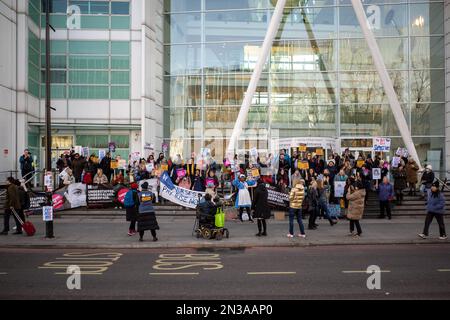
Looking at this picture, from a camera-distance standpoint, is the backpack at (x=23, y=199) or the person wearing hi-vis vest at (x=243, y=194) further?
the person wearing hi-vis vest at (x=243, y=194)

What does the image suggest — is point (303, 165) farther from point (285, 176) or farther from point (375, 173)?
point (375, 173)

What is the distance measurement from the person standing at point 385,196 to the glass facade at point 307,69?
33.6ft

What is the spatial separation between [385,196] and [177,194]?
28.0 ft

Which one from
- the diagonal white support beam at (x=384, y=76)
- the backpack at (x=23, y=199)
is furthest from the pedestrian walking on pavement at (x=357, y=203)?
the diagonal white support beam at (x=384, y=76)

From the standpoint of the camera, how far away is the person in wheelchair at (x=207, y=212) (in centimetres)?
1339

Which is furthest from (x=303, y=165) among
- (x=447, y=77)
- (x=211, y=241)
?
(x=447, y=77)

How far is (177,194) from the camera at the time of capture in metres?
18.6

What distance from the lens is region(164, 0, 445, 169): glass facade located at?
27.2 meters

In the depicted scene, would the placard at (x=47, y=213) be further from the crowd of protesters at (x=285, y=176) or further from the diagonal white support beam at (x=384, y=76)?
the diagonal white support beam at (x=384, y=76)

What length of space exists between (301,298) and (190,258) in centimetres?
420

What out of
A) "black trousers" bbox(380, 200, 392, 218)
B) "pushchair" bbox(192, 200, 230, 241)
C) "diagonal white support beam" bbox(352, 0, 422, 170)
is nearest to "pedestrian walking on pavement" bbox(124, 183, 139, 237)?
"pushchair" bbox(192, 200, 230, 241)

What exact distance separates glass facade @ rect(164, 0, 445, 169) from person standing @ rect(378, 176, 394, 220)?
10.2 m

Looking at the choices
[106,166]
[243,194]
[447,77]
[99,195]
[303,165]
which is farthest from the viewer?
[447,77]
